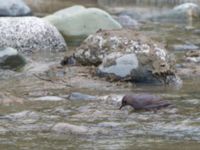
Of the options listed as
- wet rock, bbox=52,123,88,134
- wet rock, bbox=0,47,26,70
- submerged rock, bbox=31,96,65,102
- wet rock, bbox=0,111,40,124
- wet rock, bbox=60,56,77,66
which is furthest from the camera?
wet rock, bbox=60,56,77,66

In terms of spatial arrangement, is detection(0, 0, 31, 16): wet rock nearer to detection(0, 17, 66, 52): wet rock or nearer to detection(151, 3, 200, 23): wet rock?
detection(0, 17, 66, 52): wet rock

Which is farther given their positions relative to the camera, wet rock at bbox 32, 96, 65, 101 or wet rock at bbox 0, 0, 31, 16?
wet rock at bbox 0, 0, 31, 16

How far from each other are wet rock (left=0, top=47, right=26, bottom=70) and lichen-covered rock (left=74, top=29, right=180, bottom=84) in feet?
2.72

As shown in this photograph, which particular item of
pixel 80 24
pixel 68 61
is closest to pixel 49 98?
pixel 68 61

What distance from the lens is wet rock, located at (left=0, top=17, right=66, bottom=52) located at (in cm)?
1217

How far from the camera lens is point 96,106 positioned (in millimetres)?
7219

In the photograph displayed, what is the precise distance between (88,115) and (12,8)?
10.0 m

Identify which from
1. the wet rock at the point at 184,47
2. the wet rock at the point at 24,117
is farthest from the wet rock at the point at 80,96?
the wet rock at the point at 184,47

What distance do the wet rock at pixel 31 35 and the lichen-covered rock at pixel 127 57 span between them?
2241mm

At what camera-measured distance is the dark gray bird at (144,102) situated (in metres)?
7.03

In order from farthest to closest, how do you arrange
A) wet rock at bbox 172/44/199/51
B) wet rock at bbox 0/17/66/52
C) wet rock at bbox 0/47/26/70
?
wet rock at bbox 172/44/199/51 → wet rock at bbox 0/17/66/52 → wet rock at bbox 0/47/26/70

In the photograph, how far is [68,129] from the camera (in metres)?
5.92

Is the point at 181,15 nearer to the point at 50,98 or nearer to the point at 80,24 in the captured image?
the point at 80,24

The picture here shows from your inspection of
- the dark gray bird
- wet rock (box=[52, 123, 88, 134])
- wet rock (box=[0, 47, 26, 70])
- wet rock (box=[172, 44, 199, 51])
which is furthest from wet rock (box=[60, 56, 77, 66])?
wet rock (box=[52, 123, 88, 134])
